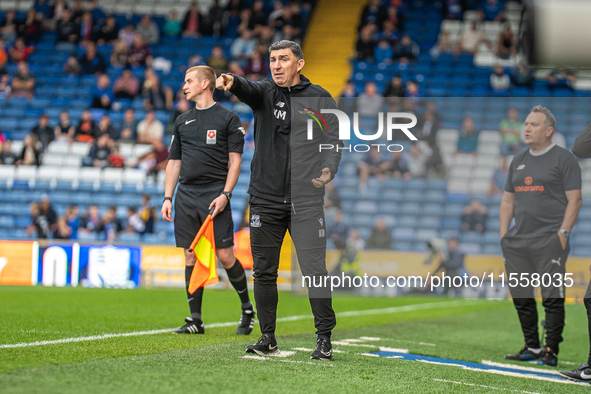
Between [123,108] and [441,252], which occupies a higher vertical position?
[123,108]

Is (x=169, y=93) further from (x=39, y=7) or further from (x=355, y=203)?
(x=355, y=203)

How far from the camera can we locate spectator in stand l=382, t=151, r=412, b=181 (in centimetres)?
655

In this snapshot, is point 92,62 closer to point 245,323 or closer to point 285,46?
point 245,323

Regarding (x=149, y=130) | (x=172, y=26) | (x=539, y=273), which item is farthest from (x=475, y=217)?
(x=172, y=26)

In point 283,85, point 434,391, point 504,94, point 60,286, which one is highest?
point 504,94

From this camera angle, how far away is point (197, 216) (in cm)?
470

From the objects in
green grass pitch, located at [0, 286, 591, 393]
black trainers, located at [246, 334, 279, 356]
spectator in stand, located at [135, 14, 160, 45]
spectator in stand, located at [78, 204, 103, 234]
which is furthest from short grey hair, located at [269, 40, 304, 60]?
spectator in stand, located at [135, 14, 160, 45]

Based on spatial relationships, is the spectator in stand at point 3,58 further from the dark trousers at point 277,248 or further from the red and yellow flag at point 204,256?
the dark trousers at point 277,248

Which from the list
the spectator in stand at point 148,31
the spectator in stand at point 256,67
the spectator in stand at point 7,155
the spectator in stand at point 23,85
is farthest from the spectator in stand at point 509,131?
the spectator in stand at point 23,85

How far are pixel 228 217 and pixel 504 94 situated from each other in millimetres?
10641

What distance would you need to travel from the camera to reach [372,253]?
643cm

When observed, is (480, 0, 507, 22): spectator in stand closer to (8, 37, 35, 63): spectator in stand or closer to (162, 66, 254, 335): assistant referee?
(8, 37, 35, 63): spectator in stand

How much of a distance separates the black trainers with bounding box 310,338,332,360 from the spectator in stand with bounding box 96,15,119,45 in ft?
50.8

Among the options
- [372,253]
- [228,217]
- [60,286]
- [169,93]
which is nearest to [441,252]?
[372,253]
